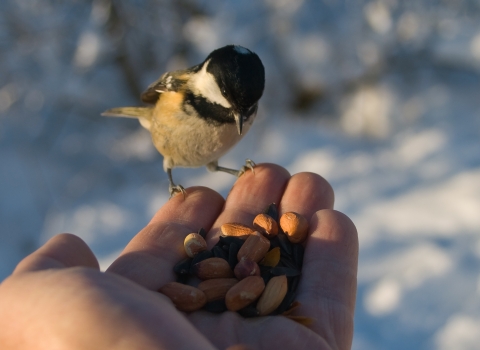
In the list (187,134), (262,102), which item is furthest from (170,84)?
(262,102)

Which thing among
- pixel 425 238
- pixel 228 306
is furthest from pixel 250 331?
pixel 425 238

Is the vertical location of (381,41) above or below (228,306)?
above

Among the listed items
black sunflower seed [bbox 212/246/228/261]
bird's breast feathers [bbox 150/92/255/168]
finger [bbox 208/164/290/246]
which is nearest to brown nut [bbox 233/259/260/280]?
black sunflower seed [bbox 212/246/228/261]

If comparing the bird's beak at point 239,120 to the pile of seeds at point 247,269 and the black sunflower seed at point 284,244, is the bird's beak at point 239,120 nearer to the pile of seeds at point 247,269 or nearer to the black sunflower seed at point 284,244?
the pile of seeds at point 247,269

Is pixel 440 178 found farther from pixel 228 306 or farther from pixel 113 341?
pixel 113 341

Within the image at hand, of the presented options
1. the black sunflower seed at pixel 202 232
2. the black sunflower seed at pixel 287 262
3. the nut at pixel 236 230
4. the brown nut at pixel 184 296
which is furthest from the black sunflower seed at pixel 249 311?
the black sunflower seed at pixel 202 232

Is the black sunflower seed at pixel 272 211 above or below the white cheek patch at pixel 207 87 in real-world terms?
below
